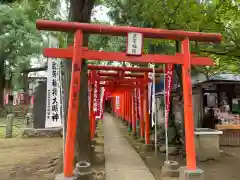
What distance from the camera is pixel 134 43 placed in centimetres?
575

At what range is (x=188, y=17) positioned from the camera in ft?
30.5

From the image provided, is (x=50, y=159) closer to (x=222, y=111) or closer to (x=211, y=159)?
(x=211, y=159)

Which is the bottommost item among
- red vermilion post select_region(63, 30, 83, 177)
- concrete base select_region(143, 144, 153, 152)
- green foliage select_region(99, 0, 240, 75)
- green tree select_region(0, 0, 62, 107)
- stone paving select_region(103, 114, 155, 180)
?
stone paving select_region(103, 114, 155, 180)

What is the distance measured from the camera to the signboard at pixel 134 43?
5.71 metres

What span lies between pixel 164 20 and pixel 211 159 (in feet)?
16.6

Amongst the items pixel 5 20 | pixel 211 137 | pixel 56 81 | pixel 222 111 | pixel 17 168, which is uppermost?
pixel 5 20

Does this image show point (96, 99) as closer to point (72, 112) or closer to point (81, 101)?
point (81, 101)

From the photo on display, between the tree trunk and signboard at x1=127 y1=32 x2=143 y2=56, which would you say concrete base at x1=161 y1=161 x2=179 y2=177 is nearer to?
the tree trunk

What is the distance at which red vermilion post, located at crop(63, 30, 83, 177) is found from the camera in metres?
5.25

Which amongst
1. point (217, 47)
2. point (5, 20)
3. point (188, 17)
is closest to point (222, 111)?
point (217, 47)

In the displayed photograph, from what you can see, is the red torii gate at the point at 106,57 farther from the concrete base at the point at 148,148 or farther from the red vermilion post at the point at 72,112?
the concrete base at the point at 148,148

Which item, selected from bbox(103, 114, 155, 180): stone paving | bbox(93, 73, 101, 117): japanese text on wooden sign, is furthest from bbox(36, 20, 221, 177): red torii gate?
bbox(93, 73, 101, 117): japanese text on wooden sign

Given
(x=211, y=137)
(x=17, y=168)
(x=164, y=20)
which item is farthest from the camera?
(x=164, y=20)

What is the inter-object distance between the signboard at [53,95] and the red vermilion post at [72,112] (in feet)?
4.54
